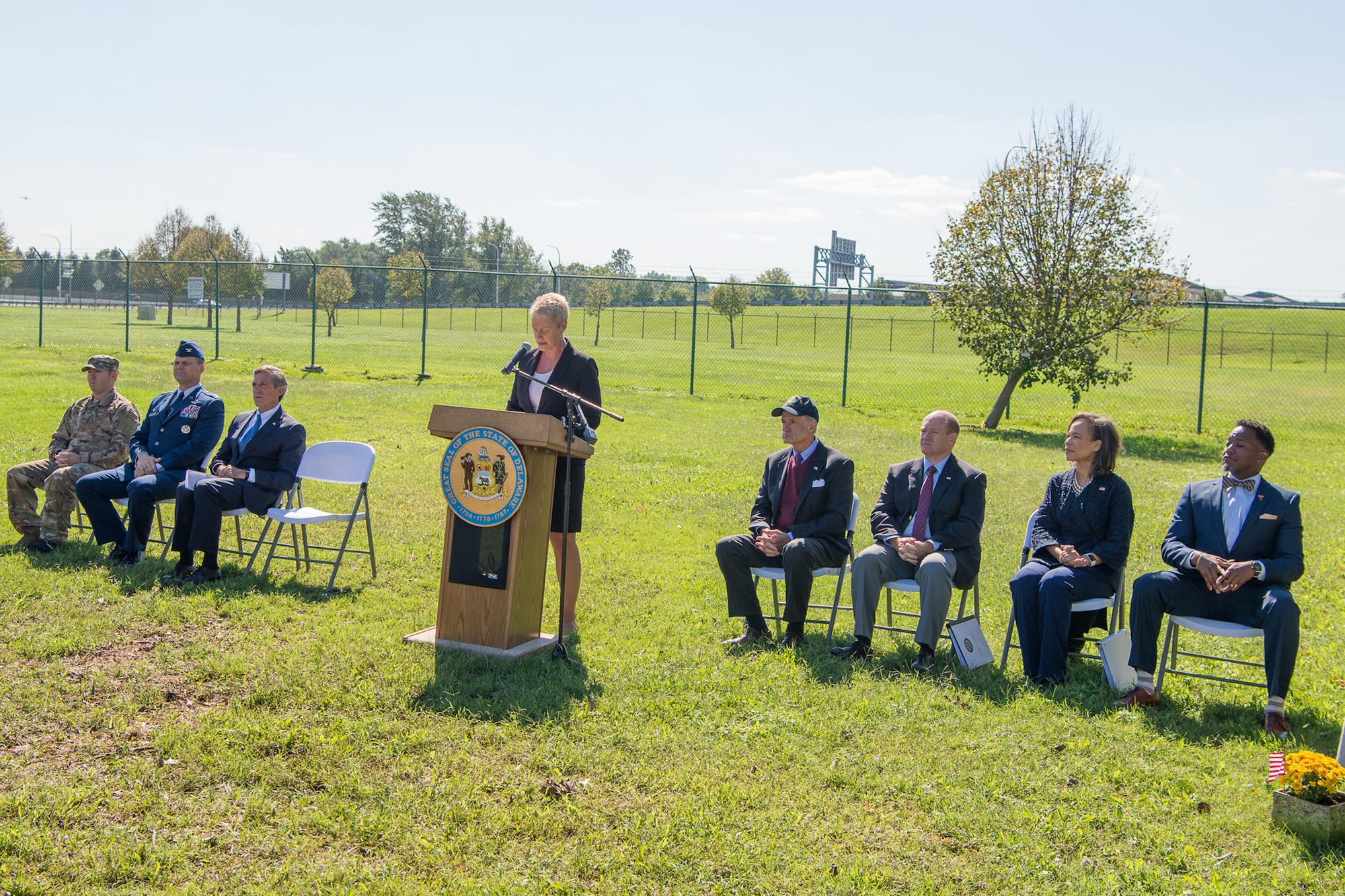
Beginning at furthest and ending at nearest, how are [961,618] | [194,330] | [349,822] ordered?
[194,330] < [961,618] < [349,822]

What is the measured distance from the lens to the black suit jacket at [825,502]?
6.64 meters

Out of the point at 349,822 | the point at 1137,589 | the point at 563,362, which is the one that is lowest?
the point at 349,822

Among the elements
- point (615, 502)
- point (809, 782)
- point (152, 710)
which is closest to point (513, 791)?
point (809, 782)

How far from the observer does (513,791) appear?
170 inches

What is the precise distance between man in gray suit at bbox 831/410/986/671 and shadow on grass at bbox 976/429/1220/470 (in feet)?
27.4

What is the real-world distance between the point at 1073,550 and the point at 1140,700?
94 cm

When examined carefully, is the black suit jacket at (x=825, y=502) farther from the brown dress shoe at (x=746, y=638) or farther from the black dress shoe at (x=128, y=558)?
the black dress shoe at (x=128, y=558)

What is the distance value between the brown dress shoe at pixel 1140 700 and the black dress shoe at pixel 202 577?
573 centimetres

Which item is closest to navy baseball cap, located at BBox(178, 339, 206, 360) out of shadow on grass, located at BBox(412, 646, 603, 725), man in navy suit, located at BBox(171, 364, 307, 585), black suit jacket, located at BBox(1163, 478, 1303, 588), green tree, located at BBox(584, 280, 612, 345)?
man in navy suit, located at BBox(171, 364, 307, 585)

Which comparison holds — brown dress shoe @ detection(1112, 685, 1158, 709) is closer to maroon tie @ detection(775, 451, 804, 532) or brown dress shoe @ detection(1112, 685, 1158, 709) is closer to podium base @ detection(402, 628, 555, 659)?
maroon tie @ detection(775, 451, 804, 532)

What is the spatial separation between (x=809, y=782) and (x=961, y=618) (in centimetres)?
222

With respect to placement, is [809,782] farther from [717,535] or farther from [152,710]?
[717,535]

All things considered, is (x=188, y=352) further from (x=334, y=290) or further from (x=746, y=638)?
(x=334, y=290)

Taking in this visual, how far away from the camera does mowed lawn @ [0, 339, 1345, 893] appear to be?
12.4 ft
